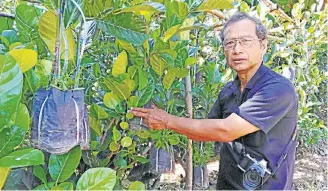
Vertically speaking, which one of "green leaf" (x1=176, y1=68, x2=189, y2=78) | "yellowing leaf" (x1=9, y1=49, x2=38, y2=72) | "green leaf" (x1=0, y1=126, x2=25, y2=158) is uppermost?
"yellowing leaf" (x1=9, y1=49, x2=38, y2=72)

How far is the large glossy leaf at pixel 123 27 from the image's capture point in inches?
35.4

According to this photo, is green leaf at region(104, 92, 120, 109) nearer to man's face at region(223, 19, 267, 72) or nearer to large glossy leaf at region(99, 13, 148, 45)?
large glossy leaf at region(99, 13, 148, 45)

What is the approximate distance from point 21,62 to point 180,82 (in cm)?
74

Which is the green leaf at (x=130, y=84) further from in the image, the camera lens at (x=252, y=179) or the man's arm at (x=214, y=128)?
the camera lens at (x=252, y=179)

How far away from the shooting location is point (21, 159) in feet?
1.97

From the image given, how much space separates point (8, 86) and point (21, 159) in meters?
0.11

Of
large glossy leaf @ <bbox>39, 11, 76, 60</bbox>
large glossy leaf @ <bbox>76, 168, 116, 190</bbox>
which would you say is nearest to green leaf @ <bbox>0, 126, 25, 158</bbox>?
large glossy leaf @ <bbox>76, 168, 116, 190</bbox>

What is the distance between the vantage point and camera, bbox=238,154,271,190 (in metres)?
1.30

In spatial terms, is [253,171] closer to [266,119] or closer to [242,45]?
[266,119]

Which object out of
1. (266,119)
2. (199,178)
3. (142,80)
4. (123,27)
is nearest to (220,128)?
(266,119)

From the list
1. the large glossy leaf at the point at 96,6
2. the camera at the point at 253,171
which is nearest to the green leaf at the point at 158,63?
the large glossy leaf at the point at 96,6

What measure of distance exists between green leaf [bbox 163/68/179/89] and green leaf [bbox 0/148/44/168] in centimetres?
57

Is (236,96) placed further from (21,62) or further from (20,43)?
(21,62)

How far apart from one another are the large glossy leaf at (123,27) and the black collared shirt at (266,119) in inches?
19.3
